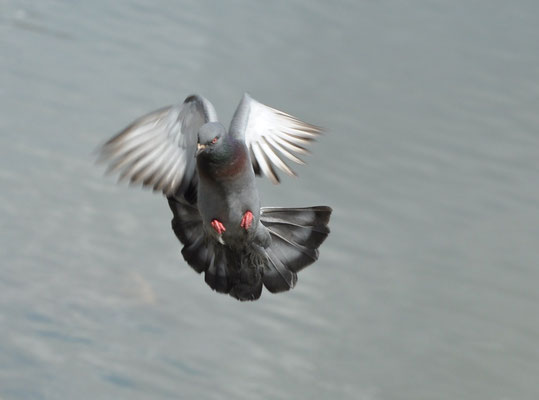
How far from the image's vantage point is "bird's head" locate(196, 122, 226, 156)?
21.5 ft

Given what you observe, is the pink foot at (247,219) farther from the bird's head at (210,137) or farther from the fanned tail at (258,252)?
the bird's head at (210,137)

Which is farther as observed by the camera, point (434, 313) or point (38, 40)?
point (38, 40)

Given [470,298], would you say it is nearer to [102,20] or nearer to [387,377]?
[387,377]

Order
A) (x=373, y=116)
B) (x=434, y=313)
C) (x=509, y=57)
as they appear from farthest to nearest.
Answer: (x=509, y=57) → (x=373, y=116) → (x=434, y=313)

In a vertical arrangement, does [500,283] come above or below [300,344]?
above

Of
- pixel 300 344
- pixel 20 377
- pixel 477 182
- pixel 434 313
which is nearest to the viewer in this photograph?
pixel 20 377

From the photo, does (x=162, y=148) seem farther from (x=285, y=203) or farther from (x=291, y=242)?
(x=285, y=203)

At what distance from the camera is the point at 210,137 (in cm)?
657

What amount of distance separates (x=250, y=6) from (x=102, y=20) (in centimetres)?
349

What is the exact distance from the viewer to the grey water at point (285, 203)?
16.6 m

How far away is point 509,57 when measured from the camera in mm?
24172

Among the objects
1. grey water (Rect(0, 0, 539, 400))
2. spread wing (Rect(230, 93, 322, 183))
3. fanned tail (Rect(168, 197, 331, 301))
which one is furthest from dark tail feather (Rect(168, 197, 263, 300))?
grey water (Rect(0, 0, 539, 400))

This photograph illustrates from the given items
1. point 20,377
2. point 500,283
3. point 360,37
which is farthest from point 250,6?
point 20,377

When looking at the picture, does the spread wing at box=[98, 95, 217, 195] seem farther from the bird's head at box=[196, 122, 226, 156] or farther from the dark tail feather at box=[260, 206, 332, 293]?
the dark tail feather at box=[260, 206, 332, 293]
